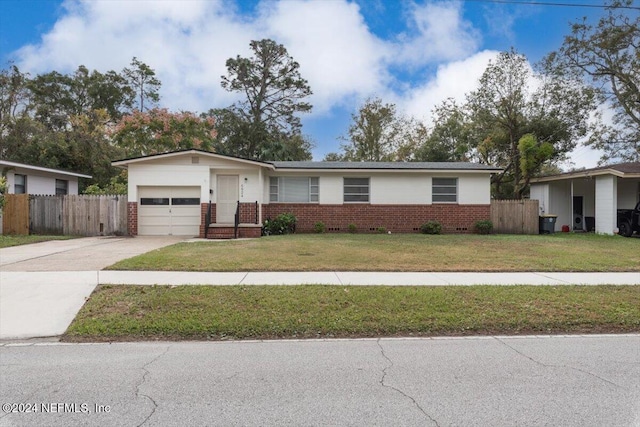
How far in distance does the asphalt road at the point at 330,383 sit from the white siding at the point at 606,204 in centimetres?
1723

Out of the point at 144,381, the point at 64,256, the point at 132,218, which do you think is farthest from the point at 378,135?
the point at 144,381

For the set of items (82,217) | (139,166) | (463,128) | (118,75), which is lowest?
(82,217)

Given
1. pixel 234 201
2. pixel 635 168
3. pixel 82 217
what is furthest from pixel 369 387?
pixel 635 168

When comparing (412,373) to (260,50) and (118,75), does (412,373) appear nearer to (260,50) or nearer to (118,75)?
(260,50)

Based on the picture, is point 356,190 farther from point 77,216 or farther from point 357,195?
point 77,216

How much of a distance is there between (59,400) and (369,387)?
2.68 m

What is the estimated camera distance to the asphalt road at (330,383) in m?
3.07

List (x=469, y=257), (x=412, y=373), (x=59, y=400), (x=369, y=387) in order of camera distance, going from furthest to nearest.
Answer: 1. (x=469, y=257)
2. (x=412, y=373)
3. (x=369, y=387)
4. (x=59, y=400)

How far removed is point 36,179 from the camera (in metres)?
21.0

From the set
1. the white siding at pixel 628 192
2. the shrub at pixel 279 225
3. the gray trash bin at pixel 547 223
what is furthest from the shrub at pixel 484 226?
the shrub at pixel 279 225

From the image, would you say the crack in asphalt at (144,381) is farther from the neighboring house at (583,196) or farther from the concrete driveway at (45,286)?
the neighboring house at (583,196)

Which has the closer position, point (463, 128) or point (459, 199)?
point (459, 199)

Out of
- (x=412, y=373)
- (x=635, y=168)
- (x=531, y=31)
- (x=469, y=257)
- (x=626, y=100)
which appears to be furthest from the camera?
(x=626, y=100)

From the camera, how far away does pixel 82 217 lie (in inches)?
694
